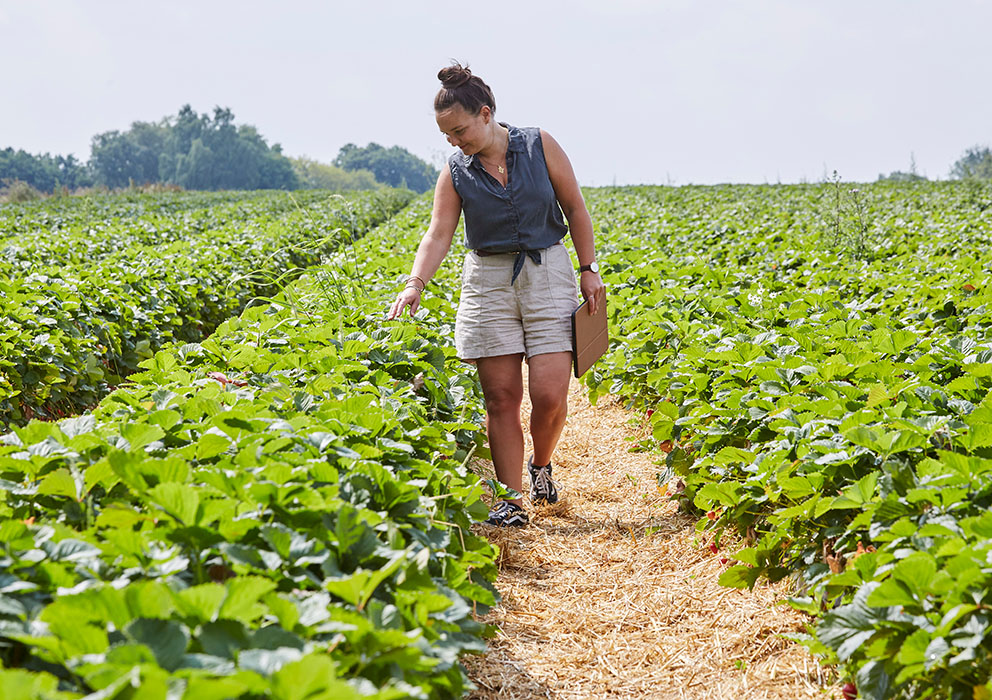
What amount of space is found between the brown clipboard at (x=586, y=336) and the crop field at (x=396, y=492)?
1.39 ft

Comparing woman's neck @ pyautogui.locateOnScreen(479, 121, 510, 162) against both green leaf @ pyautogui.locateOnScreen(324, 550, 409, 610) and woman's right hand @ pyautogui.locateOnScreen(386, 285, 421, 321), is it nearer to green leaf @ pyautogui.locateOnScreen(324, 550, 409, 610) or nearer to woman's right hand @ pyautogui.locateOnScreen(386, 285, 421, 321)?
woman's right hand @ pyautogui.locateOnScreen(386, 285, 421, 321)

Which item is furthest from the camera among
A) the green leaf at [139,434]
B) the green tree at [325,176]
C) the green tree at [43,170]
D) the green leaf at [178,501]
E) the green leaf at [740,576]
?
the green tree at [325,176]

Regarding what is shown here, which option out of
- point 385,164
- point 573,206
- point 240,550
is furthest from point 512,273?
point 385,164

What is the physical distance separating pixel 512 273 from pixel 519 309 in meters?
0.17

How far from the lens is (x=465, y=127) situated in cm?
352

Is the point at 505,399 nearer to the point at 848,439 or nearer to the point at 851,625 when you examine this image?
the point at 848,439

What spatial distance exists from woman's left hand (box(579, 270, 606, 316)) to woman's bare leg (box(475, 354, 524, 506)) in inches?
16.6

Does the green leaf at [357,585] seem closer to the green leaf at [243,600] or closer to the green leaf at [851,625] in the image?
the green leaf at [243,600]

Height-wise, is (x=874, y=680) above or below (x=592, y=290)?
below

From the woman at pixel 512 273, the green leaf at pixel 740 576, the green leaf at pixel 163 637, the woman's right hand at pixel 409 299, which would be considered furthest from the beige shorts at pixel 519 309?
the green leaf at pixel 163 637

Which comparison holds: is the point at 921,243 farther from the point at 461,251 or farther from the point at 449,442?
the point at 449,442

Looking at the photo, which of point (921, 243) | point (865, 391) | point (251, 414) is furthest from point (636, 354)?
point (921, 243)

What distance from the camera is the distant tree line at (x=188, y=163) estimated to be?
97.4m

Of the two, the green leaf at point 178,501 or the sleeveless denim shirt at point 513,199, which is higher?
the sleeveless denim shirt at point 513,199
